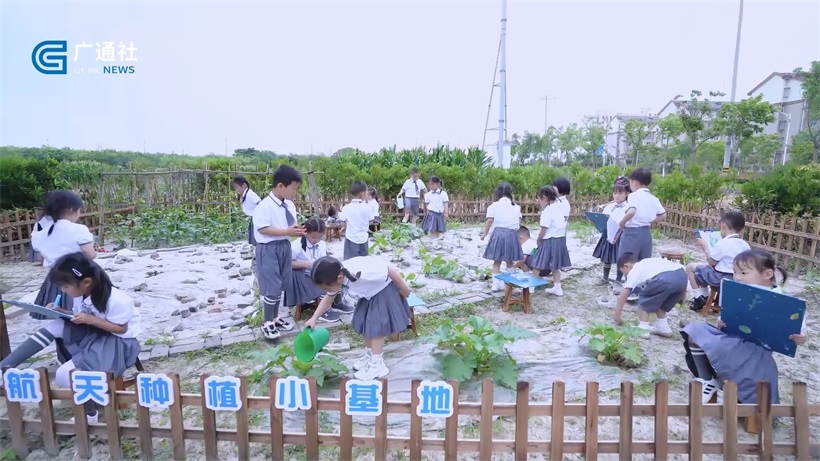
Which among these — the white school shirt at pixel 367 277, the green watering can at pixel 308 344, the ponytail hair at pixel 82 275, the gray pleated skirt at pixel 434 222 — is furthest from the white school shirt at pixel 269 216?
the gray pleated skirt at pixel 434 222

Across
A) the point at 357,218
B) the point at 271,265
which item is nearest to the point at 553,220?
the point at 357,218

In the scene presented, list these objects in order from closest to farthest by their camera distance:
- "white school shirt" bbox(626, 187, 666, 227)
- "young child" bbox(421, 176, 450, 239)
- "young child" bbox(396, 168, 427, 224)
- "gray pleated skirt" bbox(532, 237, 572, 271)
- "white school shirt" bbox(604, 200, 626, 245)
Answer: "white school shirt" bbox(626, 187, 666, 227), "gray pleated skirt" bbox(532, 237, 572, 271), "white school shirt" bbox(604, 200, 626, 245), "young child" bbox(421, 176, 450, 239), "young child" bbox(396, 168, 427, 224)

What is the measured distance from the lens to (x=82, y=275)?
2.82 m

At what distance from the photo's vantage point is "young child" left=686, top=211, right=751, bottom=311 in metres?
4.90

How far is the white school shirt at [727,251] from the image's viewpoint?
16.2 feet

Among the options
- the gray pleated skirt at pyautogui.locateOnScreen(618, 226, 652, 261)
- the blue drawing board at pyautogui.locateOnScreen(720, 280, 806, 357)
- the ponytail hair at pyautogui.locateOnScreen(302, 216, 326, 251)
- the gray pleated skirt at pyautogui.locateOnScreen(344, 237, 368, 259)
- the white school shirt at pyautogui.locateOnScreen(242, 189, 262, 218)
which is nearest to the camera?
the blue drawing board at pyautogui.locateOnScreen(720, 280, 806, 357)

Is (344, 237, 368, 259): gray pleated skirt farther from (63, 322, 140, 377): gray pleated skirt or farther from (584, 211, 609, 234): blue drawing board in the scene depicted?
(63, 322, 140, 377): gray pleated skirt

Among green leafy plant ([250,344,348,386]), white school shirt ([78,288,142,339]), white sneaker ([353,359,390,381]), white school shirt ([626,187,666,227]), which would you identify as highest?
white school shirt ([626,187,666,227])

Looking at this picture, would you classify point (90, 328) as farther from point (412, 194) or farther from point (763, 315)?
point (412, 194)

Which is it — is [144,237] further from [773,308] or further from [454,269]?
[773,308]

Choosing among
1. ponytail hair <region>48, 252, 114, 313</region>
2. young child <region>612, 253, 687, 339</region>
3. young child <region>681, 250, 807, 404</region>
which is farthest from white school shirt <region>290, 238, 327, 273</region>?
young child <region>681, 250, 807, 404</region>

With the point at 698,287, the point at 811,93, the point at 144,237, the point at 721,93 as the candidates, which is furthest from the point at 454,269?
the point at 811,93

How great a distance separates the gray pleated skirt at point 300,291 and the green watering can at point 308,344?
161 centimetres

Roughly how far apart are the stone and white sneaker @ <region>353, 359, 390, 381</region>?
6.28 feet
